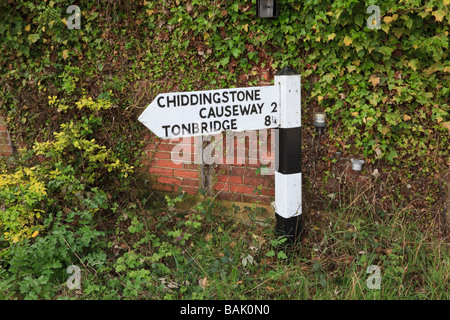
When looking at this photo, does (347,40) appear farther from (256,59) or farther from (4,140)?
(4,140)

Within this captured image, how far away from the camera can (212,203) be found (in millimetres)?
3639

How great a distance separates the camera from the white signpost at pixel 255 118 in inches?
92.8

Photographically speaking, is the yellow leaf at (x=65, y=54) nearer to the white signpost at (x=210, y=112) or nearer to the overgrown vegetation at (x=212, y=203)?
the overgrown vegetation at (x=212, y=203)

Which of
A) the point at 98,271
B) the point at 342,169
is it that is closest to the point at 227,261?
the point at 98,271

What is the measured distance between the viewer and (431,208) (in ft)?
9.71

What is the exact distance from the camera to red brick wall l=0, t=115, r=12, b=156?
4781 millimetres

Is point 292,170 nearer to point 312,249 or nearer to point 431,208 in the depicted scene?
point 312,249

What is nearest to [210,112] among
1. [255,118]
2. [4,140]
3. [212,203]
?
[255,118]

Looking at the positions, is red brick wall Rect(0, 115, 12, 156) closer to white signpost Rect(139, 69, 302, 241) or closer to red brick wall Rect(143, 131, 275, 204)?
red brick wall Rect(143, 131, 275, 204)

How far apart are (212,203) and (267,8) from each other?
1.72 m

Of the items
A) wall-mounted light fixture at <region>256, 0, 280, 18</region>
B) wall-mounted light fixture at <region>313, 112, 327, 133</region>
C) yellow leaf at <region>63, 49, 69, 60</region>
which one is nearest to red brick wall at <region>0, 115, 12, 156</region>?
yellow leaf at <region>63, 49, 69, 60</region>

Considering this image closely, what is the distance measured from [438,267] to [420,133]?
96 cm

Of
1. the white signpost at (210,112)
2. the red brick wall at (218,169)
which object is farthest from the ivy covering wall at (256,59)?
the white signpost at (210,112)

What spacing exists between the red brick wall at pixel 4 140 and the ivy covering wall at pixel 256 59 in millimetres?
512
